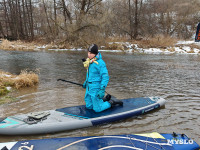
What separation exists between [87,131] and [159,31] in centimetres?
3056

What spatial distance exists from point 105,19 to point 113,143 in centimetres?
1929

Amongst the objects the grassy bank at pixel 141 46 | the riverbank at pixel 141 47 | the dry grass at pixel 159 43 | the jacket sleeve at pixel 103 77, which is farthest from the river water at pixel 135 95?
the dry grass at pixel 159 43

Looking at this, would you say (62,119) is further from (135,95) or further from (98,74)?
(135,95)

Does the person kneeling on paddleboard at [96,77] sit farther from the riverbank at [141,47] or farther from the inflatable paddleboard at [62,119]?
the riverbank at [141,47]

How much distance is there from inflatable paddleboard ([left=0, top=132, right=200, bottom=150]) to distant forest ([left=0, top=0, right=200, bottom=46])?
1892 centimetres

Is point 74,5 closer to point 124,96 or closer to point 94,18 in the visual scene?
point 94,18

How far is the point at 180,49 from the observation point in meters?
22.0

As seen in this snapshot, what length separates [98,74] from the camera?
398 centimetres

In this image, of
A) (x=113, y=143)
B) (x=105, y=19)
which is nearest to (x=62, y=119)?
(x=113, y=143)

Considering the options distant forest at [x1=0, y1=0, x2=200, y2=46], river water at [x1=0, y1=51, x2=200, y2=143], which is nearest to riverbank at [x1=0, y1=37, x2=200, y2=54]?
distant forest at [x1=0, y1=0, x2=200, y2=46]

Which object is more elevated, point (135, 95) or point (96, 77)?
point (96, 77)

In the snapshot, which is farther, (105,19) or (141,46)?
(141,46)

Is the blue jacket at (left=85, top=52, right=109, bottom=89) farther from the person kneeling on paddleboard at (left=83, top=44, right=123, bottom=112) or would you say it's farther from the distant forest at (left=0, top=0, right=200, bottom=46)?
the distant forest at (left=0, top=0, right=200, bottom=46)

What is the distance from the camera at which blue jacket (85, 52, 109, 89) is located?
3847mm
